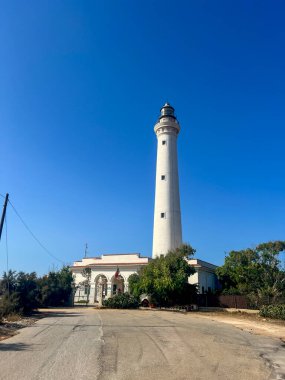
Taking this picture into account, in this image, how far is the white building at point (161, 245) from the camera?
124 feet

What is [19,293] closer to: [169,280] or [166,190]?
[169,280]

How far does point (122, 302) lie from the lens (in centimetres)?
3102

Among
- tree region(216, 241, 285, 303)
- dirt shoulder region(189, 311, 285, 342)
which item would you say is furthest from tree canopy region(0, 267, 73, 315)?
tree region(216, 241, 285, 303)

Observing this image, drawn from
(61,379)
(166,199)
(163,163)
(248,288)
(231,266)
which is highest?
(163,163)

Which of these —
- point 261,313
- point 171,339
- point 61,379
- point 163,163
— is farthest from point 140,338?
point 163,163

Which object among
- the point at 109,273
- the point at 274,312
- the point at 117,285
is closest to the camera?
the point at 274,312

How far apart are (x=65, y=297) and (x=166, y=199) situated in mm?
15906

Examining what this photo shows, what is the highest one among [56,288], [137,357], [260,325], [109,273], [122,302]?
[109,273]

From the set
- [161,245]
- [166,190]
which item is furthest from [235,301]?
[166,190]

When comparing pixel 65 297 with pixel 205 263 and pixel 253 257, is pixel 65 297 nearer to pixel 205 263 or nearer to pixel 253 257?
pixel 205 263

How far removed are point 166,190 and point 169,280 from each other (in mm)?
12933

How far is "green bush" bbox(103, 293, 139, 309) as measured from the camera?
1218 inches

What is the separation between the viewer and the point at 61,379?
6258mm

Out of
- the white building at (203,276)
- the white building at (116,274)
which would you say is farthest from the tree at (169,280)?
the white building at (116,274)
